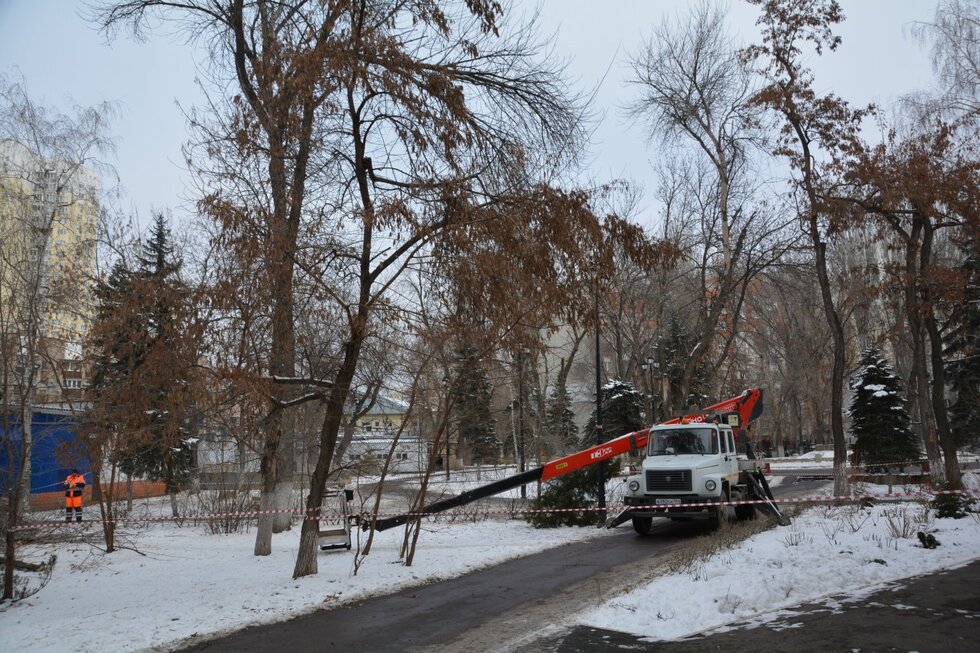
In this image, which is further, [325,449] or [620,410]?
[620,410]

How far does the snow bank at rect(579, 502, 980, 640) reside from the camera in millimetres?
7969

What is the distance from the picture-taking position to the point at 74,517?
19391 mm

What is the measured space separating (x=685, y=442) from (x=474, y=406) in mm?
7115

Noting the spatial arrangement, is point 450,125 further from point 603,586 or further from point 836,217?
point 836,217

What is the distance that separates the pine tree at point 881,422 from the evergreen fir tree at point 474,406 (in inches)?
671

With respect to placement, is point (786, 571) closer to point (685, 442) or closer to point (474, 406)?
point (685, 442)

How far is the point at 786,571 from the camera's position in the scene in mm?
9164

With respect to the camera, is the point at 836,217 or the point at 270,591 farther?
the point at 836,217

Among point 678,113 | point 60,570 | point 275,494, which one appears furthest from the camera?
point 678,113

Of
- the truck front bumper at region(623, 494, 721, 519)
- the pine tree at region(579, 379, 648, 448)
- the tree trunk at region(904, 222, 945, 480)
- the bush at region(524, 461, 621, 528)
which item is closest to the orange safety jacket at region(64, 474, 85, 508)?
the bush at region(524, 461, 621, 528)

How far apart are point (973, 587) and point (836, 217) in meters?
14.0

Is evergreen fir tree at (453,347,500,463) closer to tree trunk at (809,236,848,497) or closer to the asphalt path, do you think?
the asphalt path

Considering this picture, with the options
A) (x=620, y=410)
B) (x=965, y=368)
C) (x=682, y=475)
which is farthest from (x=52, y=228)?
(x=965, y=368)

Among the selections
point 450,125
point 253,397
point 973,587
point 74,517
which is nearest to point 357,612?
point 253,397
